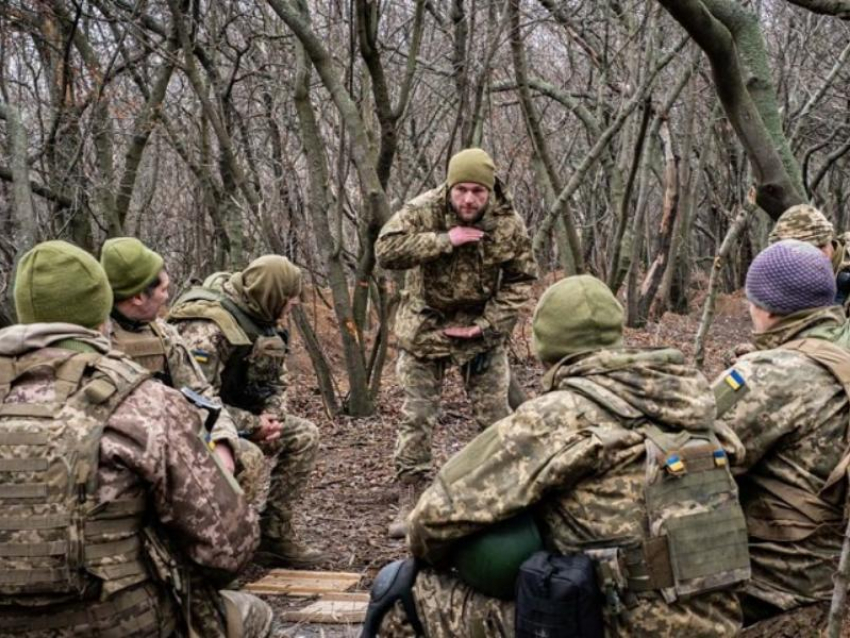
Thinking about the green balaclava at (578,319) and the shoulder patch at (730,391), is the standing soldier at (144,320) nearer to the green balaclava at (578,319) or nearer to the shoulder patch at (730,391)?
the green balaclava at (578,319)

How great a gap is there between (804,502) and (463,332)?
117 inches

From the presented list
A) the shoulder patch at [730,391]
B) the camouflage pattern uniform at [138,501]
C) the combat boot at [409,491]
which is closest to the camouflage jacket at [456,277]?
the combat boot at [409,491]

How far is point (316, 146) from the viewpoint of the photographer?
25.4ft

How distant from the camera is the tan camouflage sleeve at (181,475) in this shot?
2455 mm

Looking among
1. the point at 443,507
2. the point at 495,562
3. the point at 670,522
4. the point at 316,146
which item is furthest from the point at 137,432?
the point at 316,146

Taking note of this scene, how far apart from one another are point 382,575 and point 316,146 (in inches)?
210

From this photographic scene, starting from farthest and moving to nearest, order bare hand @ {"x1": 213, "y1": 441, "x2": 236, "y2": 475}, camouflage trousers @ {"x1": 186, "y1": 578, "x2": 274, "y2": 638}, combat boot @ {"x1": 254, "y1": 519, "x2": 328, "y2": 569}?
combat boot @ {"x1": 254, "y1": 519, "x2": 328, "y2": 569} → bare hand @ {"x1": 213, "y1": 441, "x2": 236, "y2": 475} → camouflage trousers @ {"x1": 186, "y1": 578, "x2": 274, "y2": 638}

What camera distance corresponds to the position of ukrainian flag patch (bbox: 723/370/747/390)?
296 cm

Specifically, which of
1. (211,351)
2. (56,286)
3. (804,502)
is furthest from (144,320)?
(804,502)

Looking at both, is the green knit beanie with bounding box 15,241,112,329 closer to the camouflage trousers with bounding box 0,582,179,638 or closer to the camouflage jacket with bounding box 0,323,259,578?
the camouflage jacket with bounding box 0,323,259,578

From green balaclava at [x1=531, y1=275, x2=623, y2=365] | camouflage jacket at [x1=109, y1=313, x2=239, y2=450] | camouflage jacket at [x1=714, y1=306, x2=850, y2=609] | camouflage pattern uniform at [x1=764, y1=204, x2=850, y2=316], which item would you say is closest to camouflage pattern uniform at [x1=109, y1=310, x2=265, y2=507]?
camouflage jacket at [x1=109, y1=313, x2=239, y2=450]

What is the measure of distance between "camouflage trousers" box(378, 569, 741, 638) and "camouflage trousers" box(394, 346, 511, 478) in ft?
8.59

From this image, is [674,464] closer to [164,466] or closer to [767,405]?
[767,405]

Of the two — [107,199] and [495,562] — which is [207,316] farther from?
[107,199]
